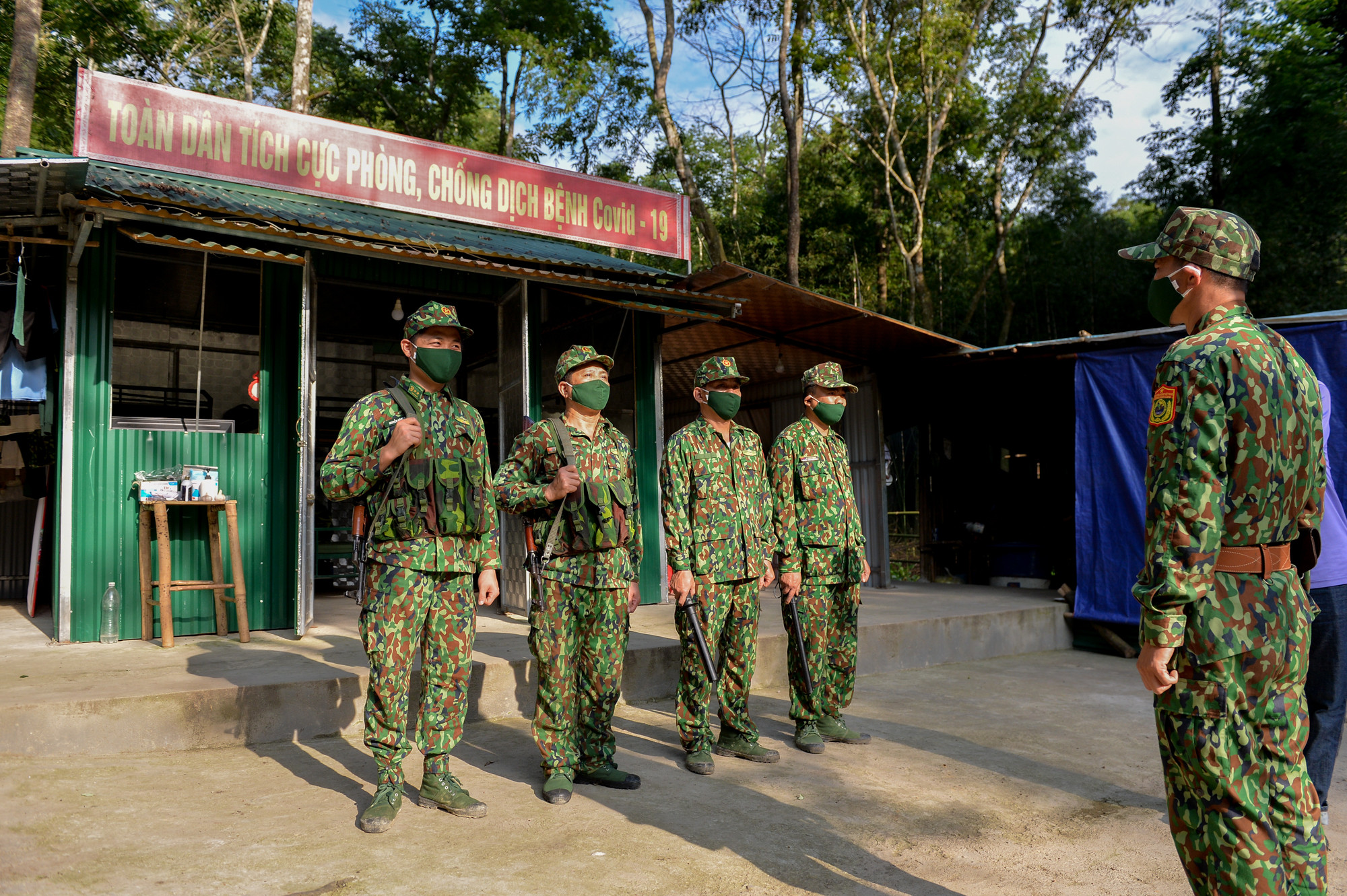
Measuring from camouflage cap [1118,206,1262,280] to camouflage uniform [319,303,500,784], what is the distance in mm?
2607

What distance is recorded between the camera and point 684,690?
4.38 m

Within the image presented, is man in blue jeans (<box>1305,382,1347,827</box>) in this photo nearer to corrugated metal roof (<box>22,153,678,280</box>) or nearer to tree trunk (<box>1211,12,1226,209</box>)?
corrugated metal roof (<box>22,153,678,280</box>)

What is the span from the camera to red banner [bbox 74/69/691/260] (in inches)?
261

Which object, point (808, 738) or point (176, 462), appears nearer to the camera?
point (808, 738)

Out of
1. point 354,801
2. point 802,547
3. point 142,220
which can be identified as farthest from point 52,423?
point 802,547

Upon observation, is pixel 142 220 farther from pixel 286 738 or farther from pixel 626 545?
pixel 626 545

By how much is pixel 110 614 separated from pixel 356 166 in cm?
419

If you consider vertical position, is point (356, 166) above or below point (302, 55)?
below

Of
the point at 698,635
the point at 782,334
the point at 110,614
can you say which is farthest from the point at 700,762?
the point at 782,334

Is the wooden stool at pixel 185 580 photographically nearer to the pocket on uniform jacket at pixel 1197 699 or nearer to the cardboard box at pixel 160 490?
the cardboard box at pixel 160 490

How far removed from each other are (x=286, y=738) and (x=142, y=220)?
134 inches

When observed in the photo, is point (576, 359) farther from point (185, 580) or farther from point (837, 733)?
point (185, 580)

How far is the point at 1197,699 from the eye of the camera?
2.07 metres

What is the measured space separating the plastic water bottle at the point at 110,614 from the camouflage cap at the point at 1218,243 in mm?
6315
